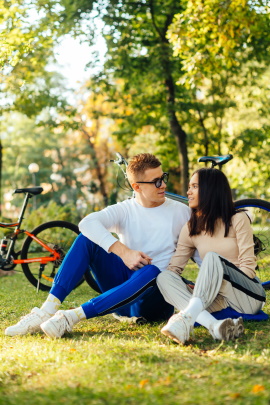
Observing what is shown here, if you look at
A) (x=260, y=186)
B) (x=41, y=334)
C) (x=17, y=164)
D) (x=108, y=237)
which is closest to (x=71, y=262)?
(x=108, y=237)

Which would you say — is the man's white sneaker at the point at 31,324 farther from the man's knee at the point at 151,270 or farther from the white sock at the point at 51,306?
the man's knee at the point at 151,270

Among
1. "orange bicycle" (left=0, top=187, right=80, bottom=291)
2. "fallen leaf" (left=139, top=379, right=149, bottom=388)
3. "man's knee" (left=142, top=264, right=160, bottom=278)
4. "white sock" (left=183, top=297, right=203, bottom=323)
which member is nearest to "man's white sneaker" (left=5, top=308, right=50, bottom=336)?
"man's knee" (left=142, top=264, right=160, bottom=278)

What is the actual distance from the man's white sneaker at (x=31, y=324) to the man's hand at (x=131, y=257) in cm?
66

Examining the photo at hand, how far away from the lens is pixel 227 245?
356 cm

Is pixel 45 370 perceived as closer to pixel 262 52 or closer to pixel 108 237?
pixel 108 237

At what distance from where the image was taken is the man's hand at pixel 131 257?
3582 mm

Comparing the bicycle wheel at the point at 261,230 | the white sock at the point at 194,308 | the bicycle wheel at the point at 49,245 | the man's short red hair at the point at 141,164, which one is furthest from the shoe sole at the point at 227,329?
the bicycle wheel at the point at 49,245

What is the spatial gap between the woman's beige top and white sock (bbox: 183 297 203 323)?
45cm

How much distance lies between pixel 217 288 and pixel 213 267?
136mm

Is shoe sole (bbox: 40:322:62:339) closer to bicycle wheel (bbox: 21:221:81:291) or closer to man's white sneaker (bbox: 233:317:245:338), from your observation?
man's white sneaker (bbox: 233:317:245:338)

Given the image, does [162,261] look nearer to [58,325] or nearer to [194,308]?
[194,308]

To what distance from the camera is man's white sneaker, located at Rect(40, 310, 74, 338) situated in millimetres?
3461

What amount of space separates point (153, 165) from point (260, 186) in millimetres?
15876

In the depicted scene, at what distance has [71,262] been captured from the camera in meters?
3.70
